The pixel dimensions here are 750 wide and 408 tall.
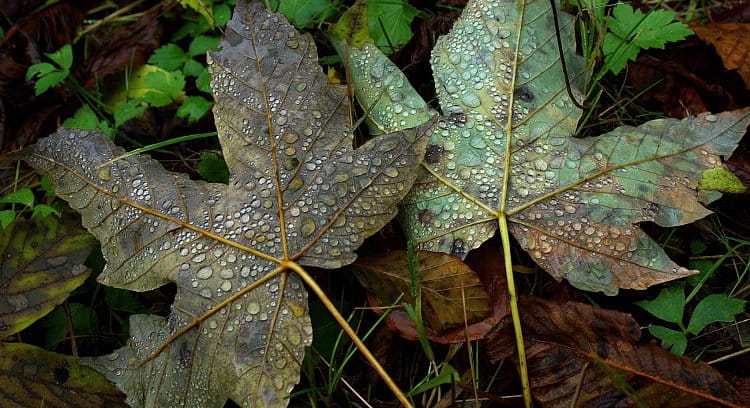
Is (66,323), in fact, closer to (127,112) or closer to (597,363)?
(127,112)

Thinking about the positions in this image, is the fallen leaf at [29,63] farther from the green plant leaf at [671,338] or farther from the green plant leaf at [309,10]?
the green plant leaf at [671,338]

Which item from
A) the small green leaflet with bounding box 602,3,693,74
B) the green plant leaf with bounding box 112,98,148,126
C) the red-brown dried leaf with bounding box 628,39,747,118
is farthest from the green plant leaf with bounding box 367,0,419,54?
the green plant leaf with bounding box 112,98,148,126

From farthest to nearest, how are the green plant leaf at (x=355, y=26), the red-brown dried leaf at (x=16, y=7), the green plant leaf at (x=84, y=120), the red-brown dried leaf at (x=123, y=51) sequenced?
the red-brown dried leaf at (x=16, y=7), the red-brown dried leaf at (x=123, y=51), the green plant leaf at (x=84, y=120), the green plant leaf at (x=355, y=26)

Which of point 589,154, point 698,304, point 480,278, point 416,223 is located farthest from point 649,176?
point 416,223

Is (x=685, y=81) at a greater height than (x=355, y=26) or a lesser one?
lesser

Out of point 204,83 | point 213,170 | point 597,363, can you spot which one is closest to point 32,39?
point 204,83

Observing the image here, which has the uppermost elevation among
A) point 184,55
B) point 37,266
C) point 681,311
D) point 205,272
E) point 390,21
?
point 390,21

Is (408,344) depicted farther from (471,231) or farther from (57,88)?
(57,88)

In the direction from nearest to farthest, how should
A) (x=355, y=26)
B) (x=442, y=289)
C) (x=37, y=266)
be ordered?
(x=442, y=289), (x=37, y=266), (x=355, y=26)

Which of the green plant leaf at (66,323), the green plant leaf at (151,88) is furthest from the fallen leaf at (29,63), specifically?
the green plant leaf at (66,323)
